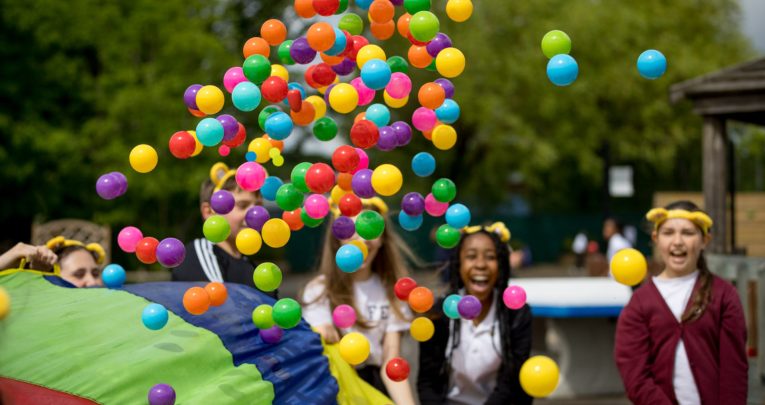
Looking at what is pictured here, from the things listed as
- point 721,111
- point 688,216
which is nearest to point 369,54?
point 688,216

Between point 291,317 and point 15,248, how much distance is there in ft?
4.24

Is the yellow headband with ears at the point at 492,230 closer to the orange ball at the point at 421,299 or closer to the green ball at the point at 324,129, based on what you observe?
the orange ball at the point at 421,299

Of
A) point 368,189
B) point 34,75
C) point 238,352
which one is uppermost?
point 34,75

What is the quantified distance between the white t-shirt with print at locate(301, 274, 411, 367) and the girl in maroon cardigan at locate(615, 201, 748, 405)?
1141mm

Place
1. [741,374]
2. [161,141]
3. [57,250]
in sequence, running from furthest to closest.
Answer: [161,141] < [57,250] < [741,374]

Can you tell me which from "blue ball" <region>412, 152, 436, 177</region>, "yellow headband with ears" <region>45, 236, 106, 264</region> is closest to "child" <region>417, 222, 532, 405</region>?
"blue ball" <region>412, 152, 436, 177</region>

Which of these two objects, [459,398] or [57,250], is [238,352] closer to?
[459,398]

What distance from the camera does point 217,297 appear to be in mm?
3436

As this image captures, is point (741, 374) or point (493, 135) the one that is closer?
point (741, 374)

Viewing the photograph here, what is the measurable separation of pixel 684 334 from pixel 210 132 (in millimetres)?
2355

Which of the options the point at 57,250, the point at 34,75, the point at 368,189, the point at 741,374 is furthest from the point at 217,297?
the point at 34,75

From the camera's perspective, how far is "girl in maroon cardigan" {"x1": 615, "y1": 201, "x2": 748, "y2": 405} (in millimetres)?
4098

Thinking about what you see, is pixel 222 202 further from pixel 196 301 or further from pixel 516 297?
pixel 516 297

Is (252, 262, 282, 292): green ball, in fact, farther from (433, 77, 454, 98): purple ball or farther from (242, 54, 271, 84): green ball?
(433, 77, 454, 98): purple ball
